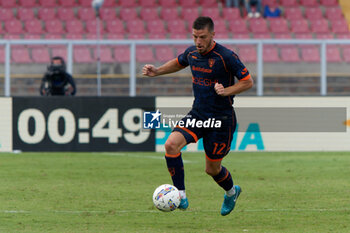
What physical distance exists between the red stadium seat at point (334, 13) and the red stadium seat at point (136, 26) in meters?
6.39

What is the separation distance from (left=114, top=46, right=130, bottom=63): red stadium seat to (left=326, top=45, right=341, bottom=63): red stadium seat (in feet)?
15.4

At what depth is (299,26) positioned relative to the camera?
23156mm

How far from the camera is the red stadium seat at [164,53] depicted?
1708 centimetres

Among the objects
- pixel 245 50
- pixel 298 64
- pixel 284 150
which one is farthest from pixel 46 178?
pixel 298 64

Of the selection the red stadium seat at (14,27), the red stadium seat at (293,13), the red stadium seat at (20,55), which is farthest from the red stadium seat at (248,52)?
the red stadium seat at (14,27)

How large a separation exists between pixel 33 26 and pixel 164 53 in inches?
271

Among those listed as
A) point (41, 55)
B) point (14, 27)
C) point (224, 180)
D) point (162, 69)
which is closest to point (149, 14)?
point (14, 27)

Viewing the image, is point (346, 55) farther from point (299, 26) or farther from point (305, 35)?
point (299, 26)

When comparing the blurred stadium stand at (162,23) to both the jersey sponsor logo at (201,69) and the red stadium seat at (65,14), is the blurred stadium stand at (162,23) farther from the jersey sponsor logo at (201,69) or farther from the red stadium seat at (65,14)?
the jersey sponsor logo at (201,69)

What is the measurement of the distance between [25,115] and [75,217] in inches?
321

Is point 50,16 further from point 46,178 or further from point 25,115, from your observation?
point 46,178

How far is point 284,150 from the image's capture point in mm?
15258

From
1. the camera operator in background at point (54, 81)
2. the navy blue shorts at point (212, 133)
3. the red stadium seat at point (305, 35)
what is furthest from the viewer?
the red stadium seat at point (305, 35)

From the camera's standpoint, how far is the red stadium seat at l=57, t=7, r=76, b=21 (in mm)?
23422
